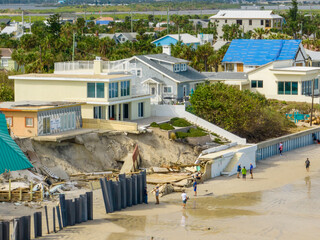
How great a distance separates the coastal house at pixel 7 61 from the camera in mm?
93637

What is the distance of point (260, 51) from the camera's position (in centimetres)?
9162

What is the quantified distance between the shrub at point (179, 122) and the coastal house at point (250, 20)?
340ft

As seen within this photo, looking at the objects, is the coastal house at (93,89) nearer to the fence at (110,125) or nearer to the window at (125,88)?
the window at (125,88)

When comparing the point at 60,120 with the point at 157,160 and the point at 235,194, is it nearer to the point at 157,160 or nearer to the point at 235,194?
the point at 157,160

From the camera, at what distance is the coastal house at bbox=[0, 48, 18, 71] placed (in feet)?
307

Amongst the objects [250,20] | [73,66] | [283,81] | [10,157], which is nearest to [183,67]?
[283,81]

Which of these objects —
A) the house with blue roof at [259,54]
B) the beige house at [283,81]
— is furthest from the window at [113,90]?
the house with blue roof at [259,54]

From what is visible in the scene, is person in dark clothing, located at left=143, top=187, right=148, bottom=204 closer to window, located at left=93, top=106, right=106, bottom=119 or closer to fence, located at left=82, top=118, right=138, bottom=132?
fence, located at left=82, top=118, right=138, bottom=132

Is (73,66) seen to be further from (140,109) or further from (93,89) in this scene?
(140,109)

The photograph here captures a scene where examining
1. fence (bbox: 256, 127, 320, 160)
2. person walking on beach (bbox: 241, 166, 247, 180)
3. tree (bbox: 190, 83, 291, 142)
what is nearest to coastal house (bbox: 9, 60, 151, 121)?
tree (bbox: 190, 83, 291, 142)

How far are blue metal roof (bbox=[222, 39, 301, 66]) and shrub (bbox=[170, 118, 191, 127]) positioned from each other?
1244 inches

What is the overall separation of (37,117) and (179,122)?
1298 centimetres

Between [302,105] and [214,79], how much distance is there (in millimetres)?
9659

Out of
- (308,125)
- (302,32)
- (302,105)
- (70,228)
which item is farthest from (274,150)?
(302,32)
